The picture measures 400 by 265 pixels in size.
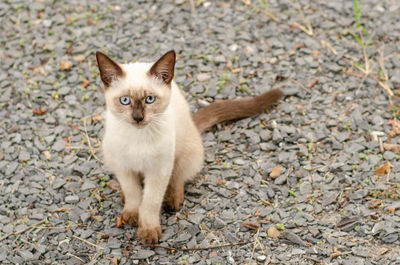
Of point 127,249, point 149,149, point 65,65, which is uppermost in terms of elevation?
point 149,149

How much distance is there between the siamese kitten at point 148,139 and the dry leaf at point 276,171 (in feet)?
1.88

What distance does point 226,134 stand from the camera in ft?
15.3

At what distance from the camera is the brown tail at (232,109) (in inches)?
180

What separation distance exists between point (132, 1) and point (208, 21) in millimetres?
911

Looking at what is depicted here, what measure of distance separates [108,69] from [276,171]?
5.44 feet

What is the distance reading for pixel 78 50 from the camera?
549 cm

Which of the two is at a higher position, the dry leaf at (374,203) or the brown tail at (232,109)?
the brown tail at (232,109)

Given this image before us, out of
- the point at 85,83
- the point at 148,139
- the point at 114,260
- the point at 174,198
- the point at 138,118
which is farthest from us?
the point at 85,83

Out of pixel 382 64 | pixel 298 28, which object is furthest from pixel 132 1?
pixel 382 64

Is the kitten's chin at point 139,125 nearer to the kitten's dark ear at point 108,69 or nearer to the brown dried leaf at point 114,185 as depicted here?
the kitten's dark ear at point 108,69

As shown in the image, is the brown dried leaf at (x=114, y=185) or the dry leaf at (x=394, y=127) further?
the dry leaf at (x=394, y=127)

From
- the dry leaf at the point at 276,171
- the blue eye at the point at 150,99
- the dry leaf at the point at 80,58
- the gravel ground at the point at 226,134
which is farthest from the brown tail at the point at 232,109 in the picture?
the dry leaf at the point at 80,58

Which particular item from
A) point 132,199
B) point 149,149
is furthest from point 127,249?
point 149,149

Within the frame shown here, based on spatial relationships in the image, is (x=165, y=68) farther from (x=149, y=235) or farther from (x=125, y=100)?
(x=149, y=235)
